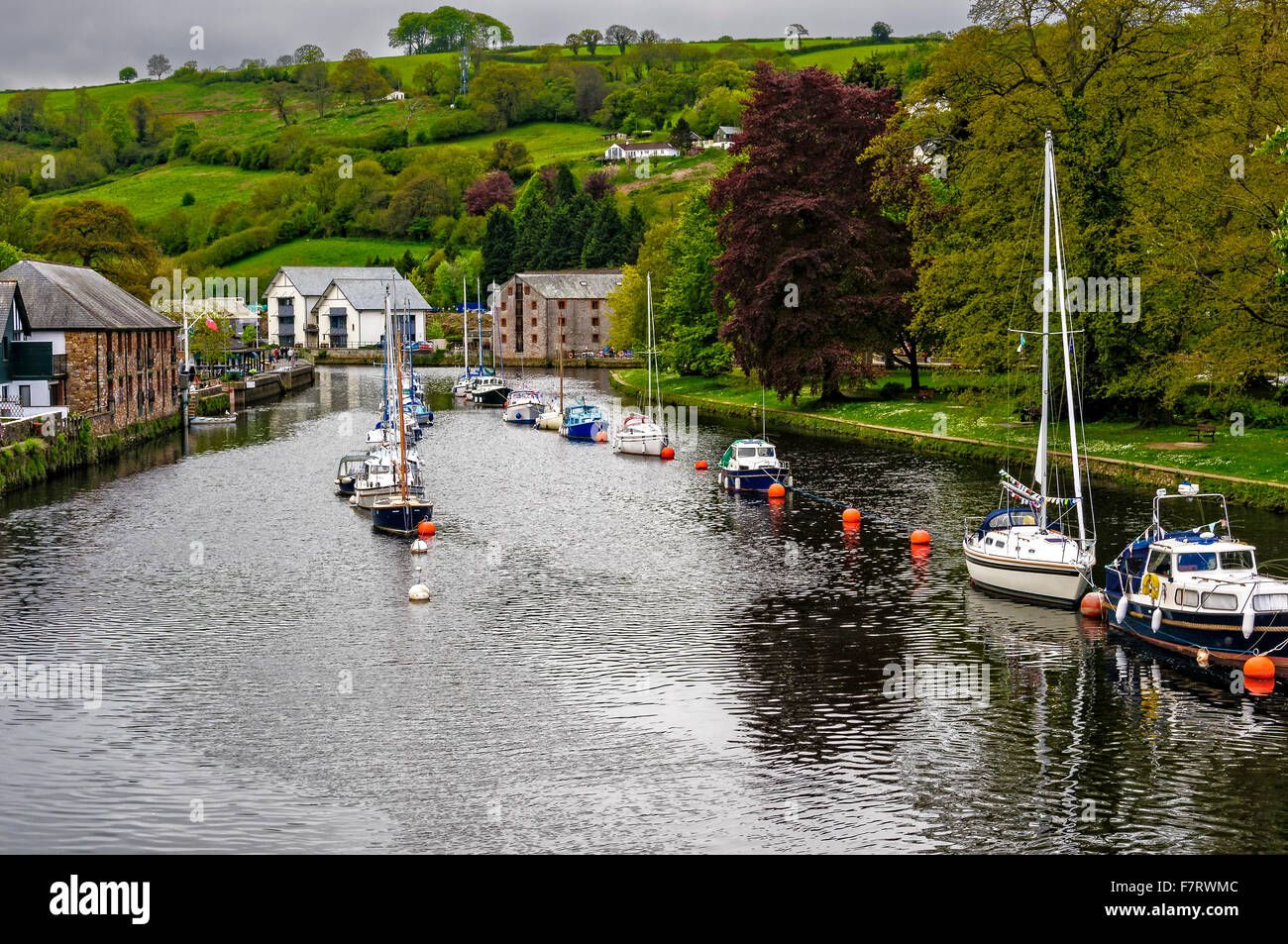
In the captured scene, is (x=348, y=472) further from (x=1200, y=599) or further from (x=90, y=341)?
(x=1200, y=599)

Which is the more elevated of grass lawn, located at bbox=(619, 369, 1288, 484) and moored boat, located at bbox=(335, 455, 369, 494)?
grass lawn, located at bbox=(619, 369, 1288, 484)

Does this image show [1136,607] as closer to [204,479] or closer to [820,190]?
[204,479]

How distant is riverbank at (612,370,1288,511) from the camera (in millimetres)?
55094

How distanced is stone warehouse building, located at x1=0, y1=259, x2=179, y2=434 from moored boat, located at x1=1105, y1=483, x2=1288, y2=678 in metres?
62.6

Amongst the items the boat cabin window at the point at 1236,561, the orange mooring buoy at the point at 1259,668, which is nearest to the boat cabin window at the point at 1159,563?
the boat cabin window at the point at 1236,561

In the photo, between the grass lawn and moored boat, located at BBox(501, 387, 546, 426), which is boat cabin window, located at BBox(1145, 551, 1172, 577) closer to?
the grass lawn

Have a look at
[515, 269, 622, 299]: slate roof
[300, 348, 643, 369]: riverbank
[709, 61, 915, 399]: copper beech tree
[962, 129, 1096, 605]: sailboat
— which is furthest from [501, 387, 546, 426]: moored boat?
[515, 269, 622, 299]: slate roof

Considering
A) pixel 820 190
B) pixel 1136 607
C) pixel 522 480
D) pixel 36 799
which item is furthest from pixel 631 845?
pixel 820 190

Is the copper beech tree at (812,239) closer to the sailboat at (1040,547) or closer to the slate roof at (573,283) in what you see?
the sailboat at (1040,547)

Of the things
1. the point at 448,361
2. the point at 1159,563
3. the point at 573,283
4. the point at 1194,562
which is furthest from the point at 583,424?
the point at 573,283

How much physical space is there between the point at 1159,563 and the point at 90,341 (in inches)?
2591

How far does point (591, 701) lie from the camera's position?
31.3 m

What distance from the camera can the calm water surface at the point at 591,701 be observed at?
79.4ft

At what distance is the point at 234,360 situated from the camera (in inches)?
5984
